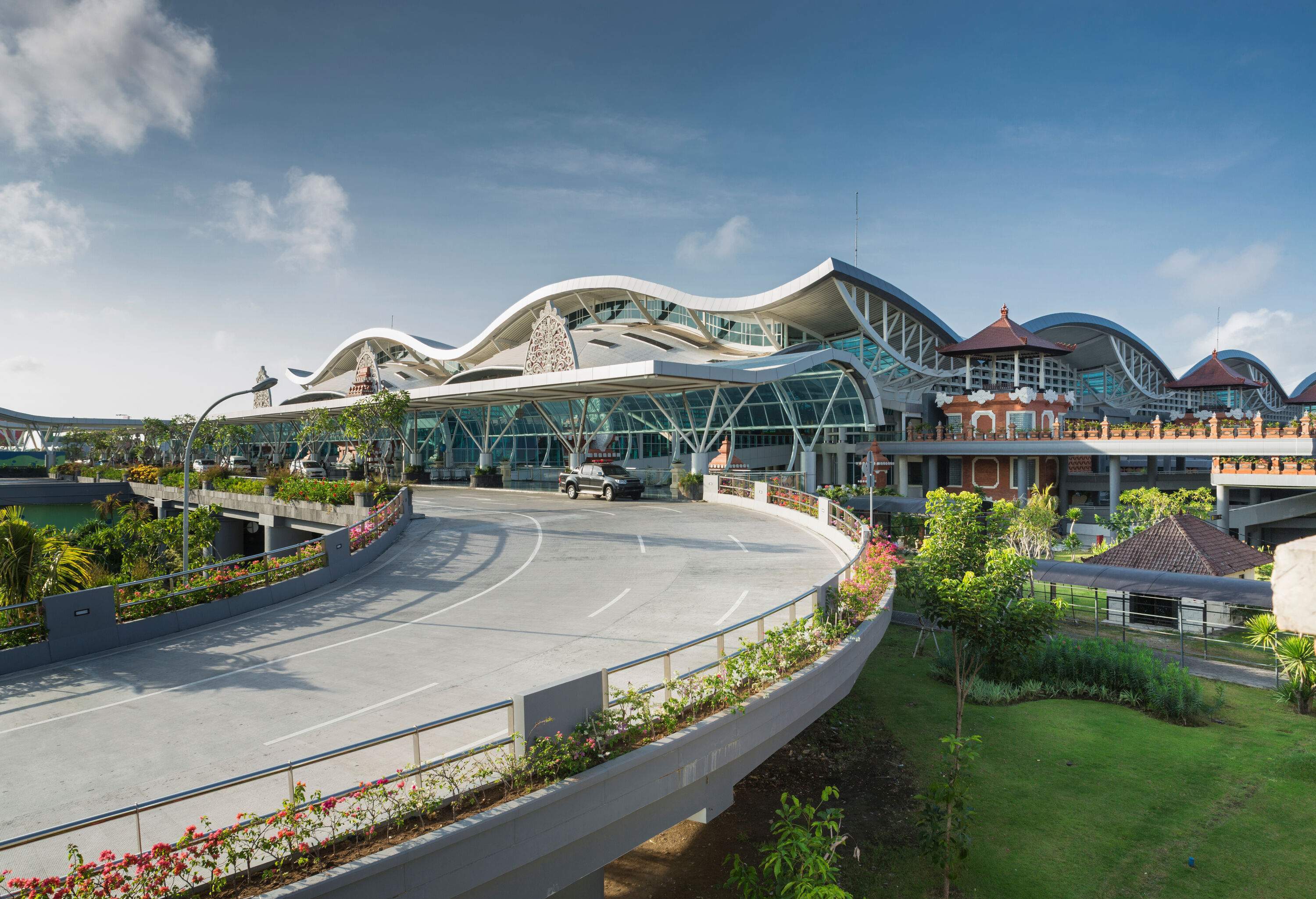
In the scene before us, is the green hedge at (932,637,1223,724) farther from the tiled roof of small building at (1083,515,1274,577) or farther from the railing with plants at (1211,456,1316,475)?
the railing with plants at (1211,456,1316,475)

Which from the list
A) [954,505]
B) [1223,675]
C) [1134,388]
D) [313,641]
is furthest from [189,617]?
[1134,388]

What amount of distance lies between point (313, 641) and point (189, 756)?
476 cm

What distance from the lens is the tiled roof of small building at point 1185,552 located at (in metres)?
22.5

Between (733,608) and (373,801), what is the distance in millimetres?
8856

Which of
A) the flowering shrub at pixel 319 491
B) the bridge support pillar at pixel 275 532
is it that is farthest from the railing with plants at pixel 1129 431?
the bridge support pillar at pixel 275 532

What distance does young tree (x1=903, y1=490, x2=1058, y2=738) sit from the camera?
1455cm

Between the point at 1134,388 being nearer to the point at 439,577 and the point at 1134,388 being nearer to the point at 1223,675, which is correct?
the point at 1223,675

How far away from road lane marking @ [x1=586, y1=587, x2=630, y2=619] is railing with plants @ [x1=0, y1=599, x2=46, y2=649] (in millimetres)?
9024

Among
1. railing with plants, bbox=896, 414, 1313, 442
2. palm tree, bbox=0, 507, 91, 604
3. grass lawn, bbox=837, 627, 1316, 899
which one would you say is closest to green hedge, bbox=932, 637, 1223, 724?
grass lawn, bbox=837, 627, 1316, 899

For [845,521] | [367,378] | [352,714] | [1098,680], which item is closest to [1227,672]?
[1098,680]

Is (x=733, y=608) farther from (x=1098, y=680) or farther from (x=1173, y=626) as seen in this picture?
(x=1173, y=626)

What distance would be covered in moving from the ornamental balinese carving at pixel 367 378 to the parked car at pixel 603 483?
24.8 metres

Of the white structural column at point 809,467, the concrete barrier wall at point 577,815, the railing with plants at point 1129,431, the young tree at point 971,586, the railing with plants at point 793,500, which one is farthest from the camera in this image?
the white structural column at point 809,467

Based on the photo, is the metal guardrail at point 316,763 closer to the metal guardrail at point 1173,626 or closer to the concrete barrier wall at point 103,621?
the concrete barrier wall at point 103,621
